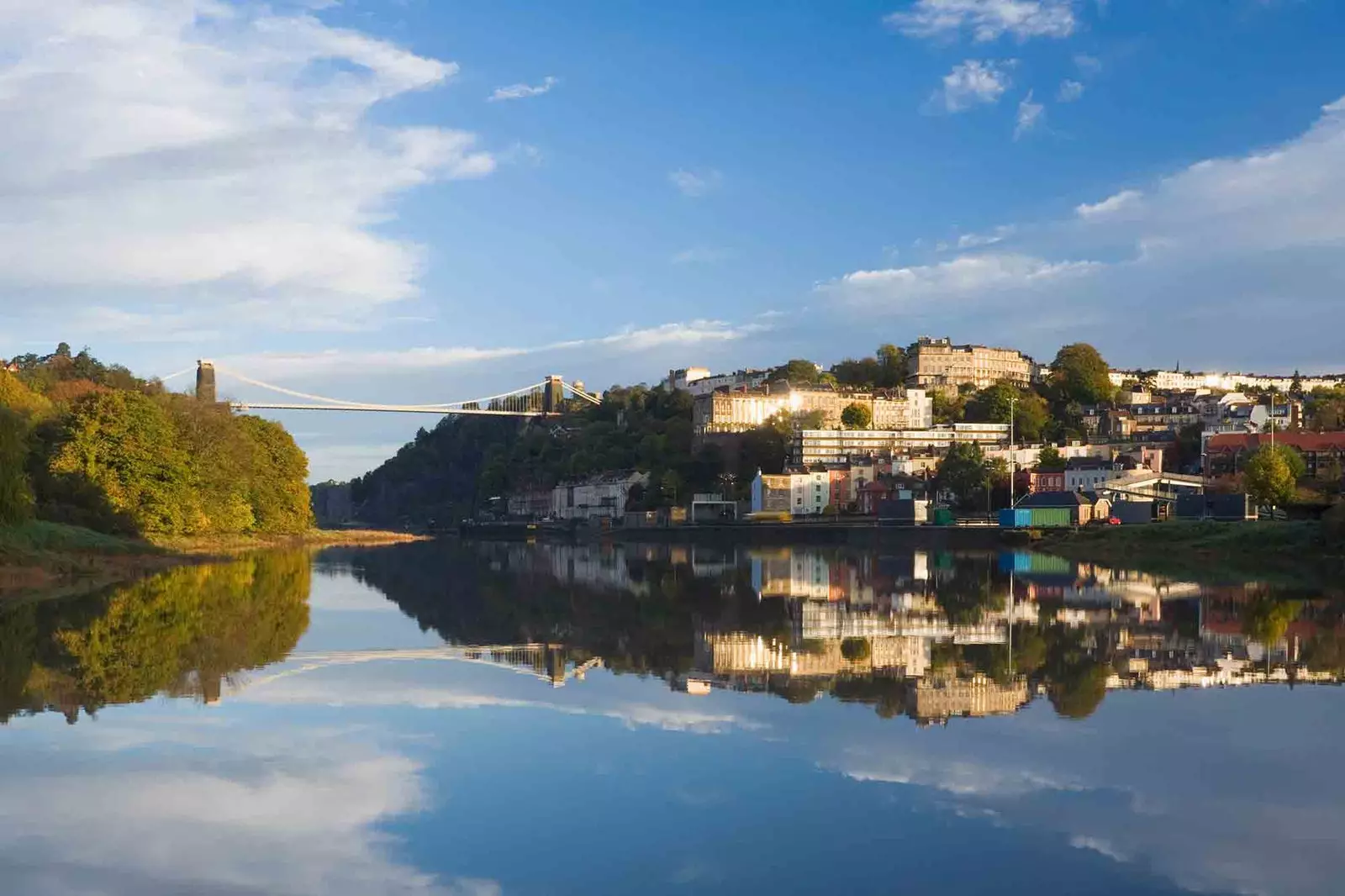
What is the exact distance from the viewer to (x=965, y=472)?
6688 cm

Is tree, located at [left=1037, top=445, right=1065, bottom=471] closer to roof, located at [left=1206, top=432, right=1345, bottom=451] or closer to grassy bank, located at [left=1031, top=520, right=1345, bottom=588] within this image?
roof, located at [left=1206, top=432, right=1345, bottom=451]

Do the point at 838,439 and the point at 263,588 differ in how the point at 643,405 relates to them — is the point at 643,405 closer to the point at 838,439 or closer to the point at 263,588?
the point at 838,439

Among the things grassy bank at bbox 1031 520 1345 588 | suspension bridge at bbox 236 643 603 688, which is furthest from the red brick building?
suspension bridge at bbox 236 643 603 688

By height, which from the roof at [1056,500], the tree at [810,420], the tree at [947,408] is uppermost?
the tree at [947,408]

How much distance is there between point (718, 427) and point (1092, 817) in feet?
308

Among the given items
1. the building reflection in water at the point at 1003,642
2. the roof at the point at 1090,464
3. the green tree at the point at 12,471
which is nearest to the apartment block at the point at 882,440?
the roof at the point at 1090,464

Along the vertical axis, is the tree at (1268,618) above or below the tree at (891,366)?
below

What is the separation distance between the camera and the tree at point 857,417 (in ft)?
338

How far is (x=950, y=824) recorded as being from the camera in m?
6.43

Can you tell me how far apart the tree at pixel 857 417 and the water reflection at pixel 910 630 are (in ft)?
230

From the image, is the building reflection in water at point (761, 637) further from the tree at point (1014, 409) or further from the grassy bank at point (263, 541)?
the tree at point (1014, 409)

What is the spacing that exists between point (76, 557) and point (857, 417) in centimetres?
7962

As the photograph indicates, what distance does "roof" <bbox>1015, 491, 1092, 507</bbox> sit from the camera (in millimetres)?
53500

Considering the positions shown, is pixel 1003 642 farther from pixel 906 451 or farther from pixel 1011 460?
pixel 906 451
